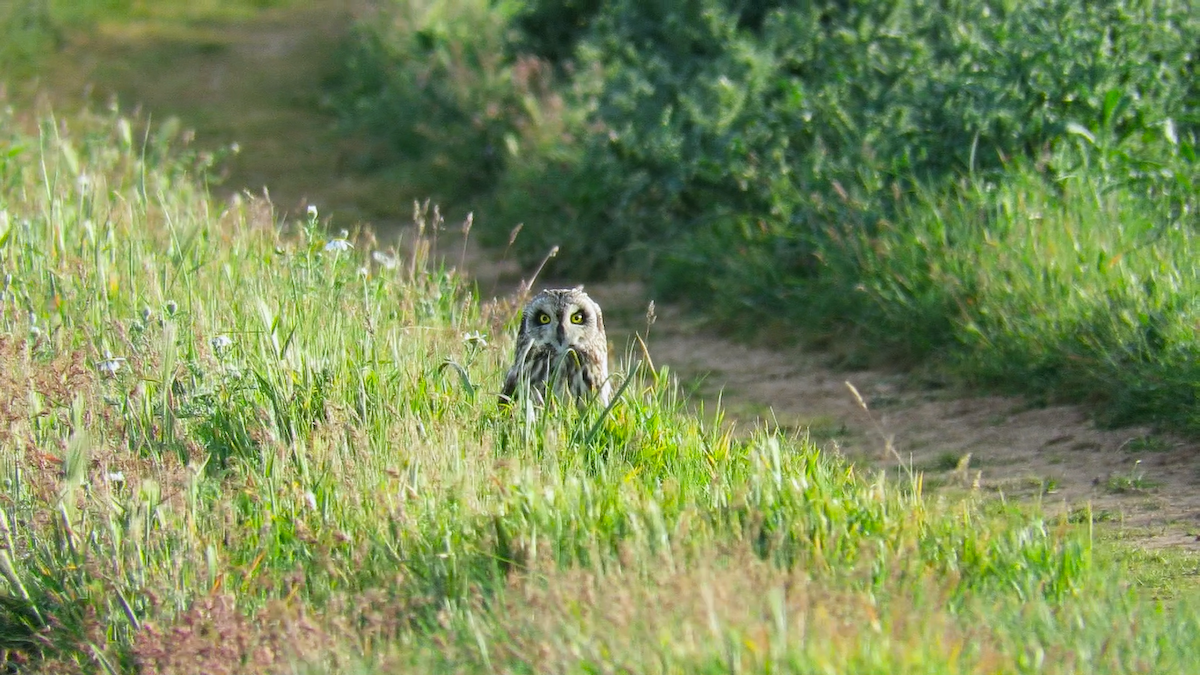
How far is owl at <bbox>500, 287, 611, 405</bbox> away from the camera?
5.31 m

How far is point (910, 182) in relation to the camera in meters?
8.02

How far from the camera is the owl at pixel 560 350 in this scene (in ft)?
17.4

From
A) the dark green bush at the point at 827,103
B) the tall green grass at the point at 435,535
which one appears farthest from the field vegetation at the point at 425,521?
the dark green bush at the point at 827,103

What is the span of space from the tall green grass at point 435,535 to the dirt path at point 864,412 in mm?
404

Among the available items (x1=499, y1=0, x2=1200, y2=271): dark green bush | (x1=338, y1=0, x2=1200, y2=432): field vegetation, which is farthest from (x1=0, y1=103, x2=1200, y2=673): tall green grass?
(x1=499, y1=0, x2=1200, y2=271): dark green bush

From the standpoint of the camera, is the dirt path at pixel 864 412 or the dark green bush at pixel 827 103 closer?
the dirt path at pixel 864 412

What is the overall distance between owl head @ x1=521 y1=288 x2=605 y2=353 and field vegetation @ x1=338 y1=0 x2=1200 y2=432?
2294 mm

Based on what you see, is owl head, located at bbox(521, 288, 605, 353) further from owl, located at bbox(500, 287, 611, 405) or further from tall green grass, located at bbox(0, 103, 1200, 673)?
tall green grass, located at bbox(0, 103, 1200, 673)

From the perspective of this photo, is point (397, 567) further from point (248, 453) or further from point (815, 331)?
point (815, 331)

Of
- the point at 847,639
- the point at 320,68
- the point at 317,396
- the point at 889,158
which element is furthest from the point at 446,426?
the point at 320,68

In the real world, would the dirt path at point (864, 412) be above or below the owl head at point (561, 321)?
below

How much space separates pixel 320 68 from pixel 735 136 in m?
9.17

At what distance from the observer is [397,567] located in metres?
3.99

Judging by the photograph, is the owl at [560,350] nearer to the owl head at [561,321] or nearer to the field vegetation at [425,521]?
the owl head at [561,321]
